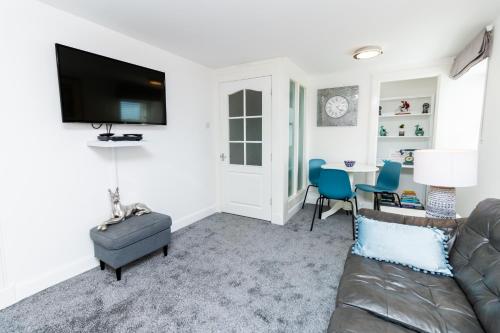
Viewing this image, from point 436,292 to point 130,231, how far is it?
223 centimetres

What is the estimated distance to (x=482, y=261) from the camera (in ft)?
4.23

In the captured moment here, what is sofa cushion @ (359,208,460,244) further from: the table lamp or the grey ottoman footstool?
the grey ottoman footstool

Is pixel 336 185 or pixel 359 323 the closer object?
pixel 359 323

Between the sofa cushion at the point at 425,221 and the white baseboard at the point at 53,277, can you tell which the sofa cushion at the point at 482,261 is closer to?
the sofa cushion at the point at 425,221

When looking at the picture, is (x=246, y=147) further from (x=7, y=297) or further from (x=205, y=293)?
(x=7, y=297)

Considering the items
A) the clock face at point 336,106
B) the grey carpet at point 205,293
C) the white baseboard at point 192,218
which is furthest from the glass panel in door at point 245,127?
the clock face at point 336,106

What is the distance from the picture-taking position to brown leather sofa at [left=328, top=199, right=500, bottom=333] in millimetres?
1086

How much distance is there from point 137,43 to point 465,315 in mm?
3361

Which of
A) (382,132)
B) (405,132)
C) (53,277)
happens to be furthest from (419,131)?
(53,277)

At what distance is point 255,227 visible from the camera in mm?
3338

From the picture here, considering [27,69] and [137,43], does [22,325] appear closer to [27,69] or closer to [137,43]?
[27,69]

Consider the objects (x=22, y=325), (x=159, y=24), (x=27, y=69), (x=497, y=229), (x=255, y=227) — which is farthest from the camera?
(x=255, y=227)

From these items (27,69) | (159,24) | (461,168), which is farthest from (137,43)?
(461,168)

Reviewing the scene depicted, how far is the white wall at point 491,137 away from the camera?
2.09 metres
